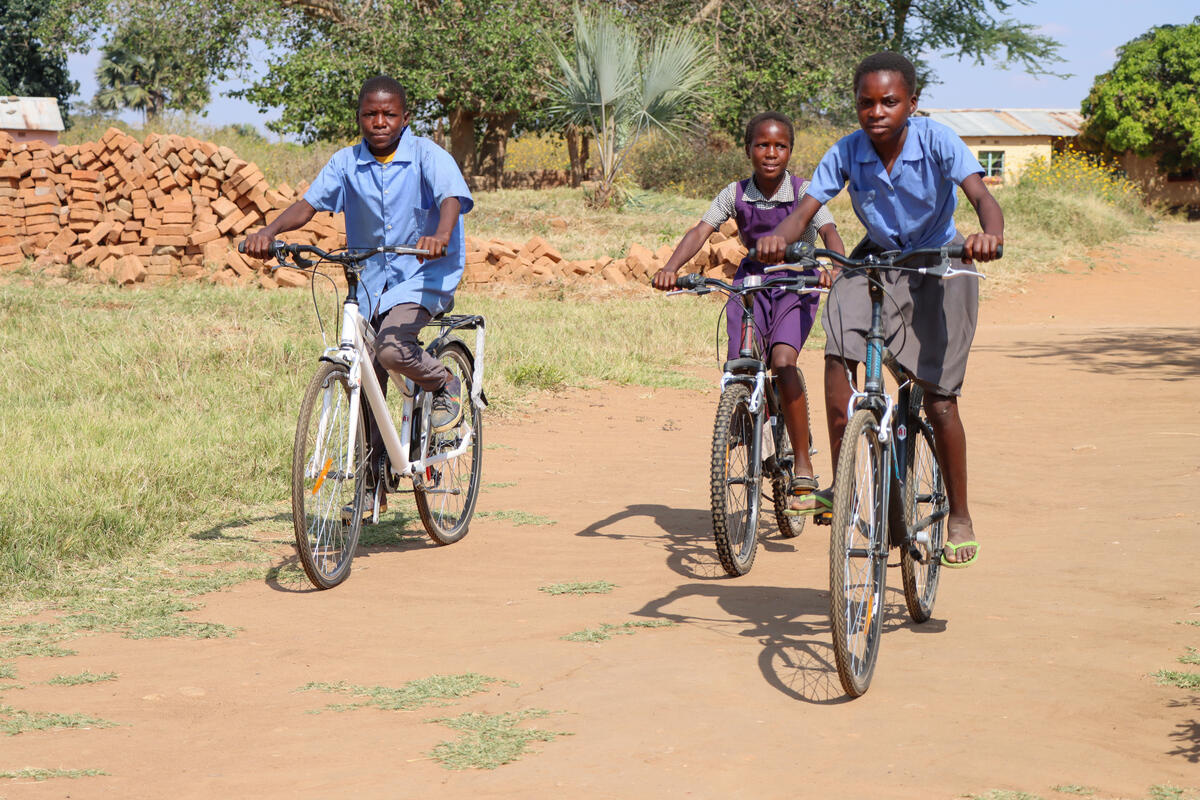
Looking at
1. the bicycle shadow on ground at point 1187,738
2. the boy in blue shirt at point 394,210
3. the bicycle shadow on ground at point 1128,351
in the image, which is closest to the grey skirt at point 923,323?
the bicycle shadow on ground at point 1187,738

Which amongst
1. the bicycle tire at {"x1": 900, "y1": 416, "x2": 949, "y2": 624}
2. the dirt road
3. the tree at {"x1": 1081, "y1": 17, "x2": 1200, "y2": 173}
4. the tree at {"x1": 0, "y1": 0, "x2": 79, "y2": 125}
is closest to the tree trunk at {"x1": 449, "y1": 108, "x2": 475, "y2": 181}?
the tree at {"x1": 0, "y1": 0, "x2": 79, "y2": 125}

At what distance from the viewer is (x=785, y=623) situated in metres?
4.60

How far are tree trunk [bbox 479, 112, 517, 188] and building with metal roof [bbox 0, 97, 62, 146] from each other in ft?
35.2

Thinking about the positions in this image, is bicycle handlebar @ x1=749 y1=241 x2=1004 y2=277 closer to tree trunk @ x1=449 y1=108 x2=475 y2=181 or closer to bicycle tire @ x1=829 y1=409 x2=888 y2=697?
bicycle tire @ x1=829 y1=409 x2=888 y2=697

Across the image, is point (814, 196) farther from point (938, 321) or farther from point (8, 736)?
point (8, 736)

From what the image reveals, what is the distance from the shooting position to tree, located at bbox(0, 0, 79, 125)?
38.5 meters

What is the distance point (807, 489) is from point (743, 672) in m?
1.25

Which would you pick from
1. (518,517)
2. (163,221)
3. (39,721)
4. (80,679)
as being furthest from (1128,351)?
(39,721)

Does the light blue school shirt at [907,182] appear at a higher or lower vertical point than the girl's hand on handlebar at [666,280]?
higher

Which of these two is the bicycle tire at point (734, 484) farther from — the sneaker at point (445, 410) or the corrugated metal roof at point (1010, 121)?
the corrugated metal roof at point (1010, 121)

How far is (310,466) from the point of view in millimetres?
4945

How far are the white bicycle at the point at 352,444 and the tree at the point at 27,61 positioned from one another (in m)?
35.9

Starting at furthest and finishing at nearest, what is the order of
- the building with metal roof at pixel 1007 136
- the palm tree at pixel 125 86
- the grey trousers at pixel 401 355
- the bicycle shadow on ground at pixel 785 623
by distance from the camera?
the palm tree at pixel 125 86
the building with metal roof at pixel 1007 136
the grey trousers at pixel 401 355
the bicycle shadow on ground at pixel 785 623

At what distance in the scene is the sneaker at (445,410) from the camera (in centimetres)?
572
